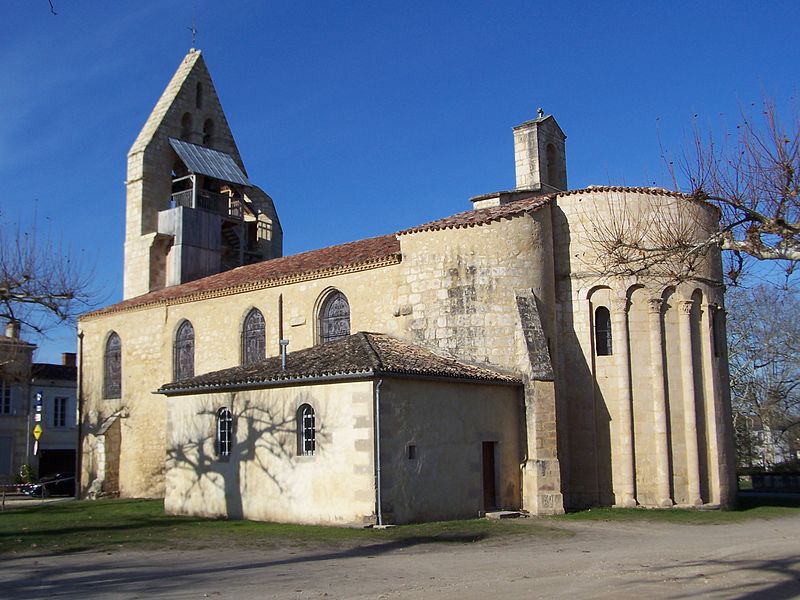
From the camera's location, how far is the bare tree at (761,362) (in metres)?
37.7

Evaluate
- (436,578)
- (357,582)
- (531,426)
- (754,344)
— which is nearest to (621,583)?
(436,578)

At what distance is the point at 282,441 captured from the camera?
19125 millimetres

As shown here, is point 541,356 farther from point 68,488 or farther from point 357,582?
point 68,488

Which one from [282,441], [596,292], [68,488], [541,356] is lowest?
[68,488]

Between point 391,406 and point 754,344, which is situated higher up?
point 754,344

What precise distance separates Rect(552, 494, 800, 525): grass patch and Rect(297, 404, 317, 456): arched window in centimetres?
597

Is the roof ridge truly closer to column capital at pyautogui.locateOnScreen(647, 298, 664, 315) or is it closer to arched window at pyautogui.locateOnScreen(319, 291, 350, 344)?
arched window at pyautogui.locateOnScreen(319, 291, 350, 344)

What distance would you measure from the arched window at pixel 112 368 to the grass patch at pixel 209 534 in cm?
1083

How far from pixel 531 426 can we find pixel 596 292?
14.6 feet

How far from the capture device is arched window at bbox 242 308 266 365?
86.7ft

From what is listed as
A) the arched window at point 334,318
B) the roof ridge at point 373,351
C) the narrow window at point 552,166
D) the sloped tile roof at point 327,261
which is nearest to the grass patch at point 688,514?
the roof ridge at point 373,351

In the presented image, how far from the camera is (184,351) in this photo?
29.1 metres

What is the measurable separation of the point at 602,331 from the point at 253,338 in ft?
37.0

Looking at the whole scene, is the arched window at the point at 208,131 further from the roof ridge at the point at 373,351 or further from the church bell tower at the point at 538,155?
the roof ridge at the point at 373,351
